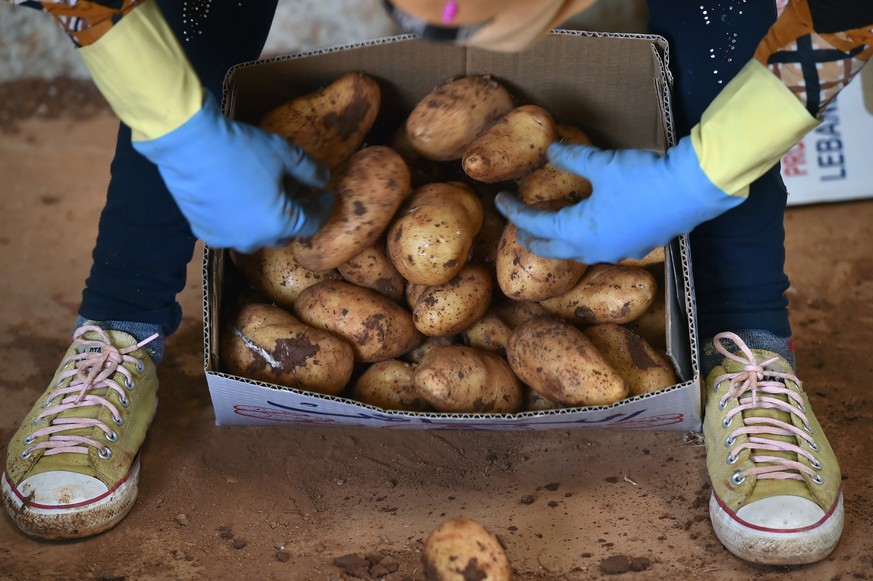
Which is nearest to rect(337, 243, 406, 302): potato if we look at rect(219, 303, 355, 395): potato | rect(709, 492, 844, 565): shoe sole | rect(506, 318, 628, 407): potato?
rect(219, 303, 355, 395): potato

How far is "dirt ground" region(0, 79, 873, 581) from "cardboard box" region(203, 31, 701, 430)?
0.17 ft

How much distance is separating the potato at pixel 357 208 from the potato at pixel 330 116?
7 cm

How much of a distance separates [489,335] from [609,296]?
0.70 feet

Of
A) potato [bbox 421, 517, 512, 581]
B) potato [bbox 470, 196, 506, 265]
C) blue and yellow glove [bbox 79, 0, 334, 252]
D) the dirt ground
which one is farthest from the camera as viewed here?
potato [bbox 470, 196, 506, 265]

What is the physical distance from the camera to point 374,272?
1.45 meters

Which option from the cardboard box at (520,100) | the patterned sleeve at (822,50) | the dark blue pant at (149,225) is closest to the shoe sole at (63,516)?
the cardboard box at (520,100)

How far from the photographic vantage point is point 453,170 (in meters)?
1.58

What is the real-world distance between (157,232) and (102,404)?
304mm

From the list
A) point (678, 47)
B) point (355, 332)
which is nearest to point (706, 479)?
point (355, 332)

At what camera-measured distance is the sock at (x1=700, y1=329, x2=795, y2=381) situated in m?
1.47

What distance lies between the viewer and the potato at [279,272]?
4.88ft

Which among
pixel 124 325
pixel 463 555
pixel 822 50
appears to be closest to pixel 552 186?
pixel 822 50

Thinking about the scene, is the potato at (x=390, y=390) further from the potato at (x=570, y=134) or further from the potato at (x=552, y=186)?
the potato at (x=570, y=134)

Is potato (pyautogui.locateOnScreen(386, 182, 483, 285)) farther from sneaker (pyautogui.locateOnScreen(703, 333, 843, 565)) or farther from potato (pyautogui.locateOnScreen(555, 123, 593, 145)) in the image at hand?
sneaker (pyautogui.locateOnScreen(703, 333, 843, 565))
